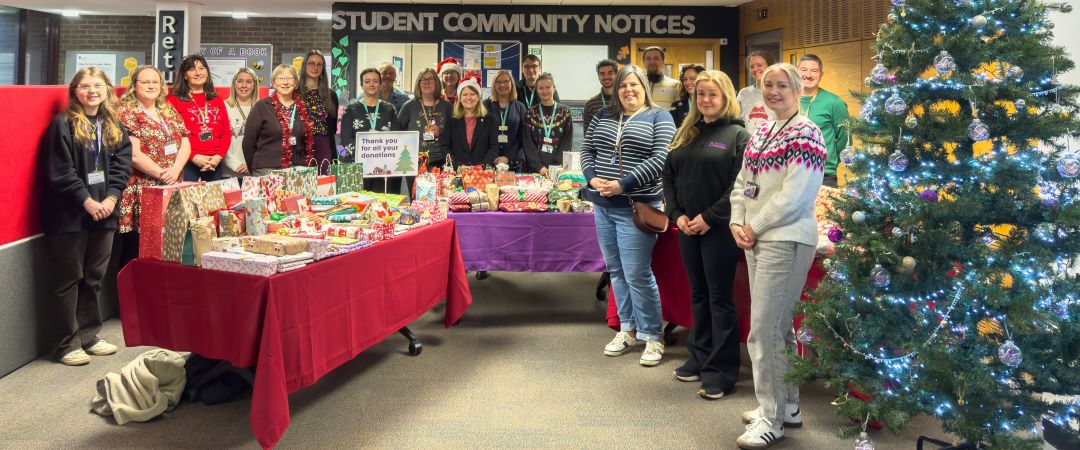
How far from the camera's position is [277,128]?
495cm

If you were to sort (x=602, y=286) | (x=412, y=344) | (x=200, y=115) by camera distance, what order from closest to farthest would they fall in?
1. (x=412, y=344)
2. (x=200, y=115)
3. (x=602, y=286)

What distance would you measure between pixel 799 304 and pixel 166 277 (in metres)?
2.28

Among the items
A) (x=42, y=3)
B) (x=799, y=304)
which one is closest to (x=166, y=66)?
(x=42, y=3)

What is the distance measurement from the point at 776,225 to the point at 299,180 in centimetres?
210

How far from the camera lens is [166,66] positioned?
33.2ft

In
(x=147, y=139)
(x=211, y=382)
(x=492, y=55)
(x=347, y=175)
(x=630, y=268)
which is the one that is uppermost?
(x=492, y=55)

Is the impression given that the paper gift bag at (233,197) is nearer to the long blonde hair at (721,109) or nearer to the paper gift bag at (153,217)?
the paper gift bag at (153,217)

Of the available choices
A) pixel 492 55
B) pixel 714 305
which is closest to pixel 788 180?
pixel 714 305

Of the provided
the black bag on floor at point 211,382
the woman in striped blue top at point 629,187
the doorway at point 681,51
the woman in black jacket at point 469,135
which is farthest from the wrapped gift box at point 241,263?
the doorway at point 681,51

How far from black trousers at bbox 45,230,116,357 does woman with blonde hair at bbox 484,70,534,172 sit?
2694 millimetres

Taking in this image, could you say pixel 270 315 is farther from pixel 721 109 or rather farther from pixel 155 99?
pixel 155 99

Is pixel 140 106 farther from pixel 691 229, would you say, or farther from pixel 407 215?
pixel 691 229

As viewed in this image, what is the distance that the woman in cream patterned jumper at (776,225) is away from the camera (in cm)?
269

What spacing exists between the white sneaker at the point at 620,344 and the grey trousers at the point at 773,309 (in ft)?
4.02
